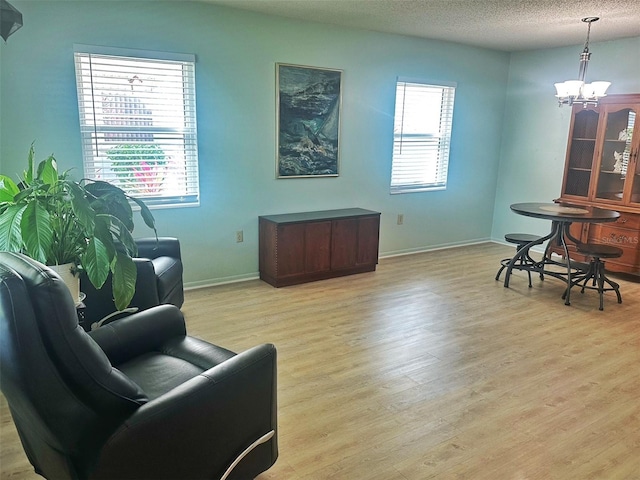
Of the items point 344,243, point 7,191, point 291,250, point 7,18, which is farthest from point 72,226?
point 344,243

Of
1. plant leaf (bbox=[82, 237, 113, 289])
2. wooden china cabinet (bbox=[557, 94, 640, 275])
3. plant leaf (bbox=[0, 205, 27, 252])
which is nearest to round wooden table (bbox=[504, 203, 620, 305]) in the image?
wooden china cabinet (bbox=[557, 94, 640, 275])

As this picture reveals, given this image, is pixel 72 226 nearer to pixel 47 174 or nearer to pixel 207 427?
pixel 47 174

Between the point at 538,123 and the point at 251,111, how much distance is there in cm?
362

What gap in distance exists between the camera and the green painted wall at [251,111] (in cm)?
336

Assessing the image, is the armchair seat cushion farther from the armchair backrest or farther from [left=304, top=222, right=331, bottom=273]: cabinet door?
[left=304, top=222, right=331, bottom=273]: cabinet door

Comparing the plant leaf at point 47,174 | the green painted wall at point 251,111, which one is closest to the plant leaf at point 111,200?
the plant leaf at point 47,174

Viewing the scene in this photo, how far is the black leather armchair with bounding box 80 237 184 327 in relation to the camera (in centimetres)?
277

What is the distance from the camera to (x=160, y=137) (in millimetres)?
3875

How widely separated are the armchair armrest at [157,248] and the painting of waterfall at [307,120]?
140 cm

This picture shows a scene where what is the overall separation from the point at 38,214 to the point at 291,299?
7.74 ft

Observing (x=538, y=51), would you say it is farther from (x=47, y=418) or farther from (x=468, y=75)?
(x=47, y=418)

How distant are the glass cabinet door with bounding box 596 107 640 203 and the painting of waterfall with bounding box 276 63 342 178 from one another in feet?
9.19

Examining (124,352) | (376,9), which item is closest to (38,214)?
(124,352)

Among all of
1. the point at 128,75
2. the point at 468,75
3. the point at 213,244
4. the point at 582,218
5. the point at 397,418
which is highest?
the point at 468,75
